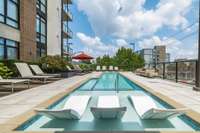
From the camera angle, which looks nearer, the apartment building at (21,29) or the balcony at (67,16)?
the apartment building at (21,29)

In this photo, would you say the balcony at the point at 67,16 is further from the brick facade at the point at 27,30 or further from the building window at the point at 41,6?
the brick facade at the point at 27,30

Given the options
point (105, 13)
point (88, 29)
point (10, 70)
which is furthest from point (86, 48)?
point (10, 70)

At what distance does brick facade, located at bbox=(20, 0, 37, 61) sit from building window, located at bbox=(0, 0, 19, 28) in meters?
0.49

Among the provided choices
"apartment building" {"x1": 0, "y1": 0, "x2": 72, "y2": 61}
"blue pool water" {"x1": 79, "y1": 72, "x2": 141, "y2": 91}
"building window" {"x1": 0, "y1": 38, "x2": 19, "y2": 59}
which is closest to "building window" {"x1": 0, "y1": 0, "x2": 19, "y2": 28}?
"apartment building" {"x1": 0, "y1": 0, "x2": 72, "y2": 61}

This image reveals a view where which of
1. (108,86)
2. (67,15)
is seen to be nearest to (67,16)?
(67,15)

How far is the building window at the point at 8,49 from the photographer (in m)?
14.7

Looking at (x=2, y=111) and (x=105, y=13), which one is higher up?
(x=105, y=13)

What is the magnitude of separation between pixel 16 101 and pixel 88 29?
124 feet

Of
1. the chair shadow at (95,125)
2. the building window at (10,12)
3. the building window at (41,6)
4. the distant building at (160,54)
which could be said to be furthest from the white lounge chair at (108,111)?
the distant building at (160,54)

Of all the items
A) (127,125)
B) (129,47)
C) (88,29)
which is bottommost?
(127,125)

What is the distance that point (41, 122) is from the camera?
482cm

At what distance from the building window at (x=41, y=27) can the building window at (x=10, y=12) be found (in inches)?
217

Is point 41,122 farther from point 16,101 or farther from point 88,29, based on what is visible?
point 88,29

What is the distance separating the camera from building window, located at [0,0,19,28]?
573 inches
